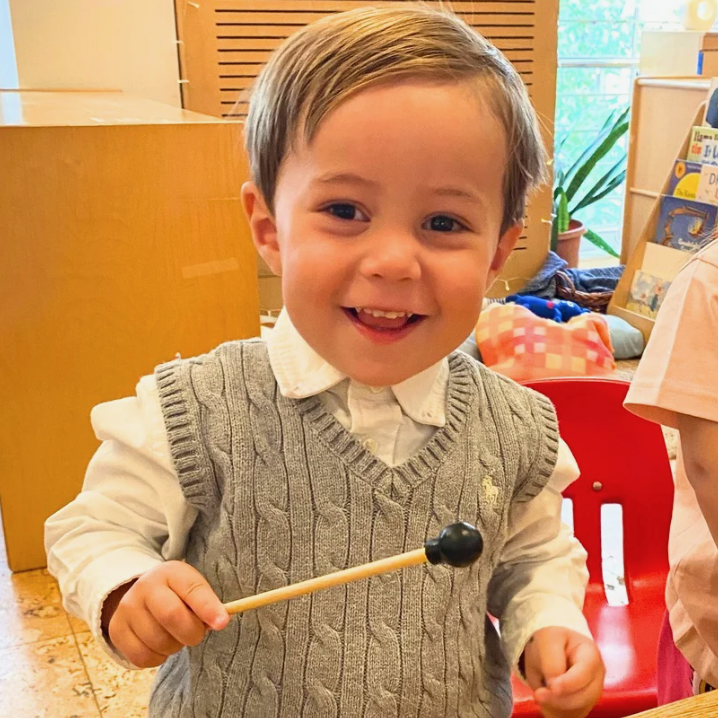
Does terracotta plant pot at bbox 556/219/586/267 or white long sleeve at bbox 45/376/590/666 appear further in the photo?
terracotta plant pot at bbox 556/219/586/267

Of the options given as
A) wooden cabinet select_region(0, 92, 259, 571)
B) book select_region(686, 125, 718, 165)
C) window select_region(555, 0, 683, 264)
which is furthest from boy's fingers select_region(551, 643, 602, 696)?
window select_region(555, 0, 683, 264)

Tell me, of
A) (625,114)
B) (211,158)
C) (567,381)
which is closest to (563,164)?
(625,114)

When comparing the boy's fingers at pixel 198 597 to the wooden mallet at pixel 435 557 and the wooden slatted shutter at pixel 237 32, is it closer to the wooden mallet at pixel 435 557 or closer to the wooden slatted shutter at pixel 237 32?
the wooden mallet at pixel 435 557

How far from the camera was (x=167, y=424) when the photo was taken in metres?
0.66

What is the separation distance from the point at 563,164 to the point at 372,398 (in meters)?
3.37

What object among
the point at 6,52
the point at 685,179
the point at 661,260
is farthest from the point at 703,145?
the point at 6,52

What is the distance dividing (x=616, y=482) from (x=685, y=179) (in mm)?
2168

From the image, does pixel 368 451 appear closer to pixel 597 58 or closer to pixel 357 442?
pixel 357 442

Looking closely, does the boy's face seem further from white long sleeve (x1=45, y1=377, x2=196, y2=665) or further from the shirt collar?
white long sleeve (x1=45, y1=377, x2=196, y2=665)

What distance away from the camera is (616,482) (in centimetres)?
116

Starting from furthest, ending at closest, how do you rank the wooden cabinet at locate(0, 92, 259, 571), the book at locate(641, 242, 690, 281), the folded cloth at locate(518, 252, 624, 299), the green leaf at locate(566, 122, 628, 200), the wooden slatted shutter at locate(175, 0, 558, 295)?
the green leaf at locate(566, 122, 628, 200)
the folded cloth at locate(518, 252, 624, 299)
the book at locate(641, 242, 690, 281)
the wooden slatted shutter at locate(175, 0, 558, 295)
the wooden cabinet at locate(0, 92, 259, 571)

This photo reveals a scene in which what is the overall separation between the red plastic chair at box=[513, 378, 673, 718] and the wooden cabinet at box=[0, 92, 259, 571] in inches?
33.9

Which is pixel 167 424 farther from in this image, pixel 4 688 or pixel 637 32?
pixel 637 32

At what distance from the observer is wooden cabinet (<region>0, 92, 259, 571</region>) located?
1.60 metres
